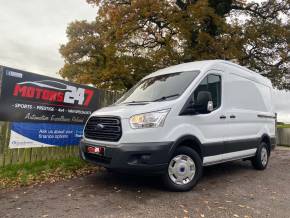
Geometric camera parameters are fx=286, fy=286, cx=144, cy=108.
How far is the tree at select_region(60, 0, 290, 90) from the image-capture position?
15.8 meters

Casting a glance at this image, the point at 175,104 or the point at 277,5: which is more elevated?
the point at 277,5

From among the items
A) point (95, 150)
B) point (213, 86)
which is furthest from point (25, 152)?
point (213, 86)

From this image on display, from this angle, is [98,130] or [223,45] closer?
[98,130]

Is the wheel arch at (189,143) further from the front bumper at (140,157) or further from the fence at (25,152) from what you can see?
the fence at (25,152)

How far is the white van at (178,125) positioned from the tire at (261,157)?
0.46 metres

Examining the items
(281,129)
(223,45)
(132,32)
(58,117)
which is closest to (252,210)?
(58,117)

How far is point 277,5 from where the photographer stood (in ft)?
60.1

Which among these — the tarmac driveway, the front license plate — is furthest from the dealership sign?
the front license plate

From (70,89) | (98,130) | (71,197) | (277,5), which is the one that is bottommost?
(71,197)

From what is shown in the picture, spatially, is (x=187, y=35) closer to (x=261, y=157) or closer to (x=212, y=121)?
(x=261, y=157)

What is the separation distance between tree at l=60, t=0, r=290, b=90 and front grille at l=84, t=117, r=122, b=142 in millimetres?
11114

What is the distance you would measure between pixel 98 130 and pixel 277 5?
57.0 ft

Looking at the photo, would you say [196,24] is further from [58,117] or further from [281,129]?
[58,117]

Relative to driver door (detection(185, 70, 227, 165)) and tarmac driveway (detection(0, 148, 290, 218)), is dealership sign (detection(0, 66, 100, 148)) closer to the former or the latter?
tarmac driveway (detection(0, 148, 290, 218))
